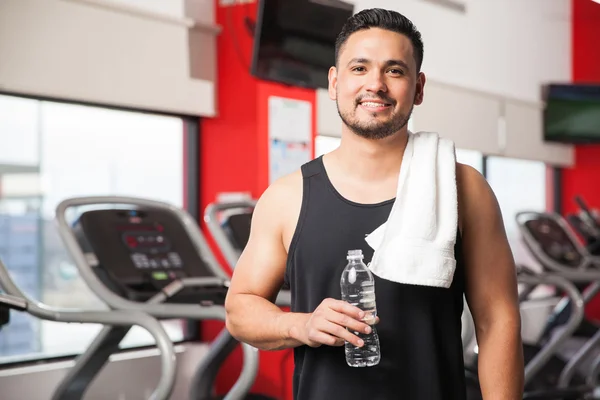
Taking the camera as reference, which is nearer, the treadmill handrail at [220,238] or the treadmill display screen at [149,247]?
the treadmill display screen at [149,247]

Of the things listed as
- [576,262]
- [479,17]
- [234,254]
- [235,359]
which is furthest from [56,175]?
→ [479,17]

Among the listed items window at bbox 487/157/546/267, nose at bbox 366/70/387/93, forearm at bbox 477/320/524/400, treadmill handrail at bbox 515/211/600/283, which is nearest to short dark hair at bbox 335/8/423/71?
nose at bbox 366/70/387/93

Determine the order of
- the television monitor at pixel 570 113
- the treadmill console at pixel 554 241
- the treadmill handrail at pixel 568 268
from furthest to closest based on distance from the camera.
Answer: the television monitor at pixel 570 113 < the treadmill console at pixel 554 241 < the treadmill handrail at pixel 568 268

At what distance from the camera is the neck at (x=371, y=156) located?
160cm

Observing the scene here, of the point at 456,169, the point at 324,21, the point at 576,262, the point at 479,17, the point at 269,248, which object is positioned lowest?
the point at 576,262

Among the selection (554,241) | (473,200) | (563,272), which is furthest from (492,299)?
(554,241)

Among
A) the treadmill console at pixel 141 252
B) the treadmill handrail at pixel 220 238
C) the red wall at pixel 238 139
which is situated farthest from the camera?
the red wall at pixel 238 139

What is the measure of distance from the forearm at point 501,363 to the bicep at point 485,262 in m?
0.03

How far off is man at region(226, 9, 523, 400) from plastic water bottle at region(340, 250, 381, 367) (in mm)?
16

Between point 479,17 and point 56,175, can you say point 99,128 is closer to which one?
point 56,175

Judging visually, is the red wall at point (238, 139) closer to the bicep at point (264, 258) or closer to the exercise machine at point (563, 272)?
the exercise machine at point (563, 272)

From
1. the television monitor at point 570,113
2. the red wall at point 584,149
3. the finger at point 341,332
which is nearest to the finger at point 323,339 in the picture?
the finger at point 341,332

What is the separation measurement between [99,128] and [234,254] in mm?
1191

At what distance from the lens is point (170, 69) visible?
4391mm
